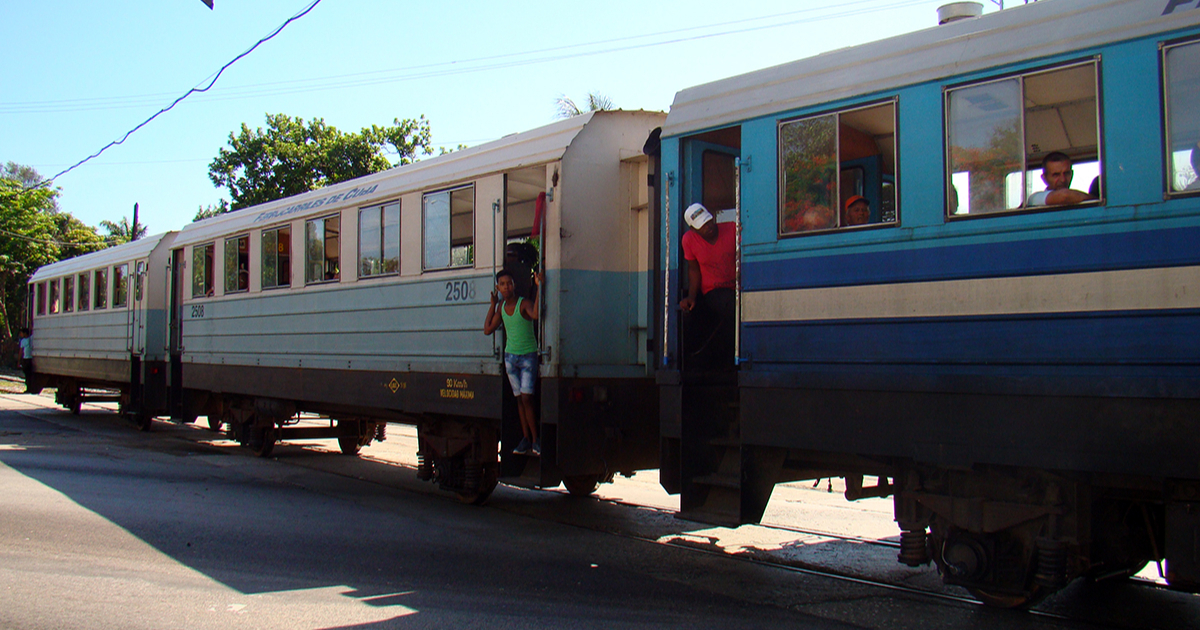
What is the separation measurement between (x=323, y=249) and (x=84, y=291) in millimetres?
11105

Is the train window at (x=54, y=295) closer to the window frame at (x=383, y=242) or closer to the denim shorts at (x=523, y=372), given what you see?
the window frame at (x=383, y=242)

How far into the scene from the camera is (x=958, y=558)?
5254 mm

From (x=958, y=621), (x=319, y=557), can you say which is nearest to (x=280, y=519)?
(x=319, y=557)

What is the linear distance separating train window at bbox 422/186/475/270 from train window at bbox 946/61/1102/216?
15.5ft

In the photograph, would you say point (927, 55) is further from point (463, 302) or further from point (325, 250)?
point (325, 250)

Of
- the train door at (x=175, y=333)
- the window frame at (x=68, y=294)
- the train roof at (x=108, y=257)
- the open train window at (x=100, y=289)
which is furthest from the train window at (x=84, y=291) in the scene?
the train door at (x=175, y=333)

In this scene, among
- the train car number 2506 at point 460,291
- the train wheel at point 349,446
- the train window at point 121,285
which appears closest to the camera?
the train car number 2506 at point 460,291

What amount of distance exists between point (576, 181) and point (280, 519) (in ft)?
13.5

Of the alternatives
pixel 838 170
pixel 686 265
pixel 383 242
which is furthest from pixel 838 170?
pixel 383 242

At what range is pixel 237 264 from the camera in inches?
501

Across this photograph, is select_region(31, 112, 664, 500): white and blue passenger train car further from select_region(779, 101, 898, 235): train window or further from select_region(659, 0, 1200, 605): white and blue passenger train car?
select_region(779, 101, 898, 235): train window

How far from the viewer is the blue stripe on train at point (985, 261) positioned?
442 centimetres

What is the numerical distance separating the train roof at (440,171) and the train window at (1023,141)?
11.4 ft

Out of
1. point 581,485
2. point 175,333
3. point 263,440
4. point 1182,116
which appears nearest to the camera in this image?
point 1182,116
